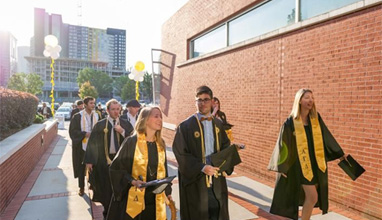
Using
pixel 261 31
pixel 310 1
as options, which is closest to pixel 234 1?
pixel 261 31

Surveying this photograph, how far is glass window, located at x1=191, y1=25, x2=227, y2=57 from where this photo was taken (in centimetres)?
995

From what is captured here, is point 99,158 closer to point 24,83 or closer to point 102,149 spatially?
point 102,149

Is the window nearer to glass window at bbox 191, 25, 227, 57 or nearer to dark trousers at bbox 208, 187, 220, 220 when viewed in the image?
glass window at bbox 191, 25, 227, 57

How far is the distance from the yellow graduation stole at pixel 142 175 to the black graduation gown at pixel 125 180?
0.15ft

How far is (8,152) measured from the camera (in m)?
5.24

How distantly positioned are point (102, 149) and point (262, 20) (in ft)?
17.7

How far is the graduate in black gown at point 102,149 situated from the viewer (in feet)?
15.7

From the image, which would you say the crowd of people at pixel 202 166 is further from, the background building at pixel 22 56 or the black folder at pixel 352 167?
the background building at pixel 22 56

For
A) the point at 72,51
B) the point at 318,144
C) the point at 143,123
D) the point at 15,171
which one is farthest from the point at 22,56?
the point at 318,144

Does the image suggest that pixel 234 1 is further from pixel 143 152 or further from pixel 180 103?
pixel 143 152

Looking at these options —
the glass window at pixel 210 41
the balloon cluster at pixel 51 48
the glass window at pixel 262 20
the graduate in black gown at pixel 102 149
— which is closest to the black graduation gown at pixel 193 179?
the graduate in black gown at pixel 102 149

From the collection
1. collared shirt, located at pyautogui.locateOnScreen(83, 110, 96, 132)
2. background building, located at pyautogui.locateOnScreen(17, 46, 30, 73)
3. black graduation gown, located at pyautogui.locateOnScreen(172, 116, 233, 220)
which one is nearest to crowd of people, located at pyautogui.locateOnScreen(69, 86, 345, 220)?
black graduation gown, located at pyautogui.locateOnScreen(172, 116, 233, 220)

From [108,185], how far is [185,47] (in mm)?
9215

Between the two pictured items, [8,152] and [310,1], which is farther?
[310,1]
